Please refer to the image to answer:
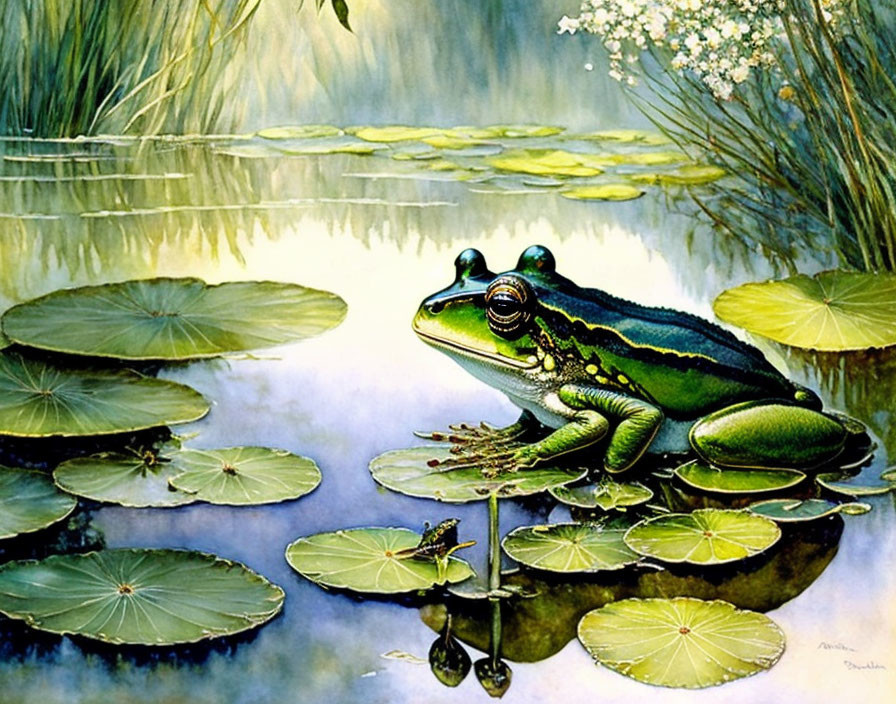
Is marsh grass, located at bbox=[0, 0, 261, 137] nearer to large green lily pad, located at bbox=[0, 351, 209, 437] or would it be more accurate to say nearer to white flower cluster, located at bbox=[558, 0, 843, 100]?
white flower cluster, located at bbox=[558, 0, 843, 100]

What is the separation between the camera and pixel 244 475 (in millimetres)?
1685

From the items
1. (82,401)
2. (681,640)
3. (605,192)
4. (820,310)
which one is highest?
(605,192)

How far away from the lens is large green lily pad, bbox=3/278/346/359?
1994 mm

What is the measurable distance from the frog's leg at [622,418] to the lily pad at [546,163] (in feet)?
3.40

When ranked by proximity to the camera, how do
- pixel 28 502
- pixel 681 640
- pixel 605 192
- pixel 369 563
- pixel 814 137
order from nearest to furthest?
1. pixel 681 640
2. pixel 369 563
3. pixel 28 502
4. pixel 814 137
5. pixel 605 192

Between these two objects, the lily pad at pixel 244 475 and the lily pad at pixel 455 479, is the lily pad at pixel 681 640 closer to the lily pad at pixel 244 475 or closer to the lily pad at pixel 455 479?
the lily pad at pixel 455 479

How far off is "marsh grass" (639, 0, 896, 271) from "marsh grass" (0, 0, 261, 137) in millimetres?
879

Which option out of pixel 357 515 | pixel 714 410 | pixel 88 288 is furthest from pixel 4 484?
pixel 714 410

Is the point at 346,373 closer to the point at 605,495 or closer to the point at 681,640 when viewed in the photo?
the point at 605,495

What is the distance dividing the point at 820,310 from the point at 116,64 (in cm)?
143

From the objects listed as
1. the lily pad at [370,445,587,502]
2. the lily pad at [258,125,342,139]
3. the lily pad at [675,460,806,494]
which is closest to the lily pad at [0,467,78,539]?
the lily pad at [370,445,587,502]

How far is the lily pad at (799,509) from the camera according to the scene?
164 cm

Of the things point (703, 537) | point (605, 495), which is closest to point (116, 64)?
point (605, 495)

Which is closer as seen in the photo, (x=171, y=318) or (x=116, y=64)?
(x=171, y=318)
